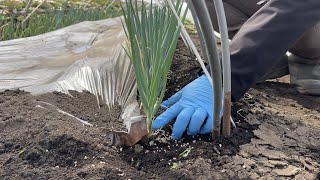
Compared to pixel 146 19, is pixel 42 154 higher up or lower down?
lower down

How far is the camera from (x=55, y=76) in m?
2.20

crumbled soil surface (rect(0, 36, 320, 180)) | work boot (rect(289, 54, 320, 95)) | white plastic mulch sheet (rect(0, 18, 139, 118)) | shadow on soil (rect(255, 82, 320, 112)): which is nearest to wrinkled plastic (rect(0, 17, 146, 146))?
white plastic mulch sheet (rect(0, 18, 139, 118))

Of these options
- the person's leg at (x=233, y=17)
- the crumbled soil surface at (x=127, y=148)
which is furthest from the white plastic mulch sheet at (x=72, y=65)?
the person's leg at (x=233, y=17)

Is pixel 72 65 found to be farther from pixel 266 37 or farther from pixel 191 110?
pixel 266 37

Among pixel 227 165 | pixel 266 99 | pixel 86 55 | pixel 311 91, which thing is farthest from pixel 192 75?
pixel 227 165

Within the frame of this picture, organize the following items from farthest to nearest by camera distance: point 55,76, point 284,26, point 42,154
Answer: point 55,76 → point 284,26 → point 42,154

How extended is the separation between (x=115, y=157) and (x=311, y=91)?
1395mm

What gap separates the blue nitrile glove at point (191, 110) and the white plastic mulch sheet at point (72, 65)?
0.18m

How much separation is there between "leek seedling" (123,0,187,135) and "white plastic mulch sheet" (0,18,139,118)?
33 centimetres

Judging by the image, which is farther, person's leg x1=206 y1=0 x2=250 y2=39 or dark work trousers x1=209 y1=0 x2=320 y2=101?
person's leg x1=206 y1=0 x2=250 y2=39

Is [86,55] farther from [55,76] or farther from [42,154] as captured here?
[42,154]

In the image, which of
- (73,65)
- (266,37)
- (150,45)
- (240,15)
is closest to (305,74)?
(240,15)

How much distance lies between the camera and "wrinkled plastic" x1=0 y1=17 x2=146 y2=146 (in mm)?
2049

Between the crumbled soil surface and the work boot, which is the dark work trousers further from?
the work boot
